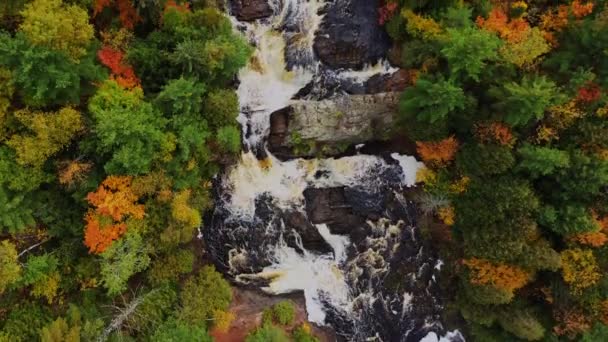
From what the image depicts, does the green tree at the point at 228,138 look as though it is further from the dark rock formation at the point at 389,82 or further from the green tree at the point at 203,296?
the dark rock formation at the point at 389,82

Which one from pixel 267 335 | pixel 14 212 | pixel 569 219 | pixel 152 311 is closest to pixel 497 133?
pixel 569 219

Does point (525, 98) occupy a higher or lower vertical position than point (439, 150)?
higher

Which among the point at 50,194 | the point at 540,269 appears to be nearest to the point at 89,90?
the point at 50,194

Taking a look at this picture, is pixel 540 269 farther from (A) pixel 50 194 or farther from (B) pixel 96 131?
(A) pixel 50 194

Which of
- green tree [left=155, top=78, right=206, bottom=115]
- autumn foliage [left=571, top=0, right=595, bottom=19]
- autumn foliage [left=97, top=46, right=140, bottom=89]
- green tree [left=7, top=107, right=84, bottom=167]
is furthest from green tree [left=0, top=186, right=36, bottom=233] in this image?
autumn foliage [left=571, top=0, right=595, bottom=19]

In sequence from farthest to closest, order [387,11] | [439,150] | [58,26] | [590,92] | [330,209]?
[330,209] < [387,11] < [439,150] < [590,92] < [58,26]

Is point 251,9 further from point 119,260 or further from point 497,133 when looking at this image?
point 119,260
